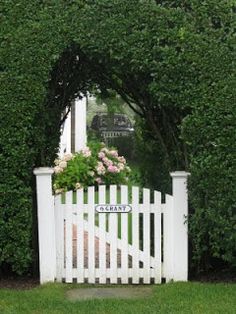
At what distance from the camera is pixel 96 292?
5852 mm

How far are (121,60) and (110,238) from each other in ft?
5.86

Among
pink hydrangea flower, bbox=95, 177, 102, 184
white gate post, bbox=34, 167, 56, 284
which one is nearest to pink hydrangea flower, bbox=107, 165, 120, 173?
pink hydrangea flower, bbox=95, 177, 102, 184

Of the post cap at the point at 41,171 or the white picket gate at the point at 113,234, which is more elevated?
the post cap at the point at 41,171

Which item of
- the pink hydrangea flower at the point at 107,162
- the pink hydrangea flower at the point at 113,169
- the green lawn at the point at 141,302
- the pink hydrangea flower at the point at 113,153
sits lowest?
the green lawn at the point at 141,302

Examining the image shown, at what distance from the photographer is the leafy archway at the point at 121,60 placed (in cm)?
564

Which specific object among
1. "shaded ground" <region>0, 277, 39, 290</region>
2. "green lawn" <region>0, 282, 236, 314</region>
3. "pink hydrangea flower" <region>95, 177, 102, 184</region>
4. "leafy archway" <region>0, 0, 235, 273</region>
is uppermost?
"leafy archway" <region>0, 0, 235, 273</region>

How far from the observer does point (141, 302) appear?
5.44 meters

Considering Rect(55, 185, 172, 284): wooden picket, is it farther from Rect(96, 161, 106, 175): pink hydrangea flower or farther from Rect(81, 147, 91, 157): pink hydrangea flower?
Rect(81, 147, 91, 157): pink hydrangea flower

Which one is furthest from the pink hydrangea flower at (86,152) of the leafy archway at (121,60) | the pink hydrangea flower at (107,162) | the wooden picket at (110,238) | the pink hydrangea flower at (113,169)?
the leafy archway at (121,60)

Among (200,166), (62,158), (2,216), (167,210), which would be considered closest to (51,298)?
(2,216)

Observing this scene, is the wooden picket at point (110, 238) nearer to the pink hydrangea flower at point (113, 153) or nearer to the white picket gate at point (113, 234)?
the white picket gate at point (113, 234)

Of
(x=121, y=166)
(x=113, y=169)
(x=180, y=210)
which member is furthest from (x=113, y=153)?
(x=180, y=210)

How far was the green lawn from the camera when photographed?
5.20 metres

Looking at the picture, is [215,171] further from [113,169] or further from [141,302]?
[113,169]
